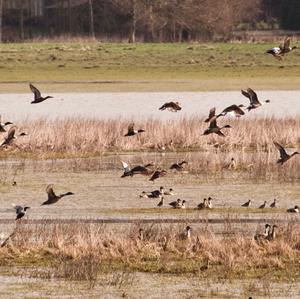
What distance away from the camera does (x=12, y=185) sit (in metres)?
26.1

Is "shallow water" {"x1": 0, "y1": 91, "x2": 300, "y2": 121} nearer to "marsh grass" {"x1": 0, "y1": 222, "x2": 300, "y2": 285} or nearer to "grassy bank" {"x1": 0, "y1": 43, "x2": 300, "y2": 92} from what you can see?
"grassy bank" {"x1": 0, "y1": 43, "x2": 300, "y2": 92}

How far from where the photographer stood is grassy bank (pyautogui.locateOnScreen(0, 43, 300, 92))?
5300cm

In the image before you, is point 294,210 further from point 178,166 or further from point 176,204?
point 178,166

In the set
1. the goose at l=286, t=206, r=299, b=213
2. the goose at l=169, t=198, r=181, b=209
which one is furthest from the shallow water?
the goose at l=286, t=206, r=299, b=213

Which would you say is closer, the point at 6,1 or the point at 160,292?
the point at 160,292

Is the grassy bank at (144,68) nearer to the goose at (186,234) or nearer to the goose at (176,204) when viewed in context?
the goose at (176,204)

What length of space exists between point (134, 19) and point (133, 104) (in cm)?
4337

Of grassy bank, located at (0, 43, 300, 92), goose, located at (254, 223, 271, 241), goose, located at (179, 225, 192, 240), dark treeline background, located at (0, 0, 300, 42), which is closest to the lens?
goose, located at (254, 223, 271, 241)

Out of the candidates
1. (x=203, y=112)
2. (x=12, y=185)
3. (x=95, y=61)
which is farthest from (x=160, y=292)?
(x=95, y=61)

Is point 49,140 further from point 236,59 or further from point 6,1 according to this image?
point 6,1

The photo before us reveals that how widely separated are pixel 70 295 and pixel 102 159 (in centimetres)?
1391

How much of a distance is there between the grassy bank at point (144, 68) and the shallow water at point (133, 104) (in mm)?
2488

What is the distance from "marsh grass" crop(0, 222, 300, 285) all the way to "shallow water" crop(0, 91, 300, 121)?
62.2 ft

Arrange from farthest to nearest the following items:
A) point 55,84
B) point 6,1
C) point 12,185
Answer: point 6,1, point 55,84, point 12,185
